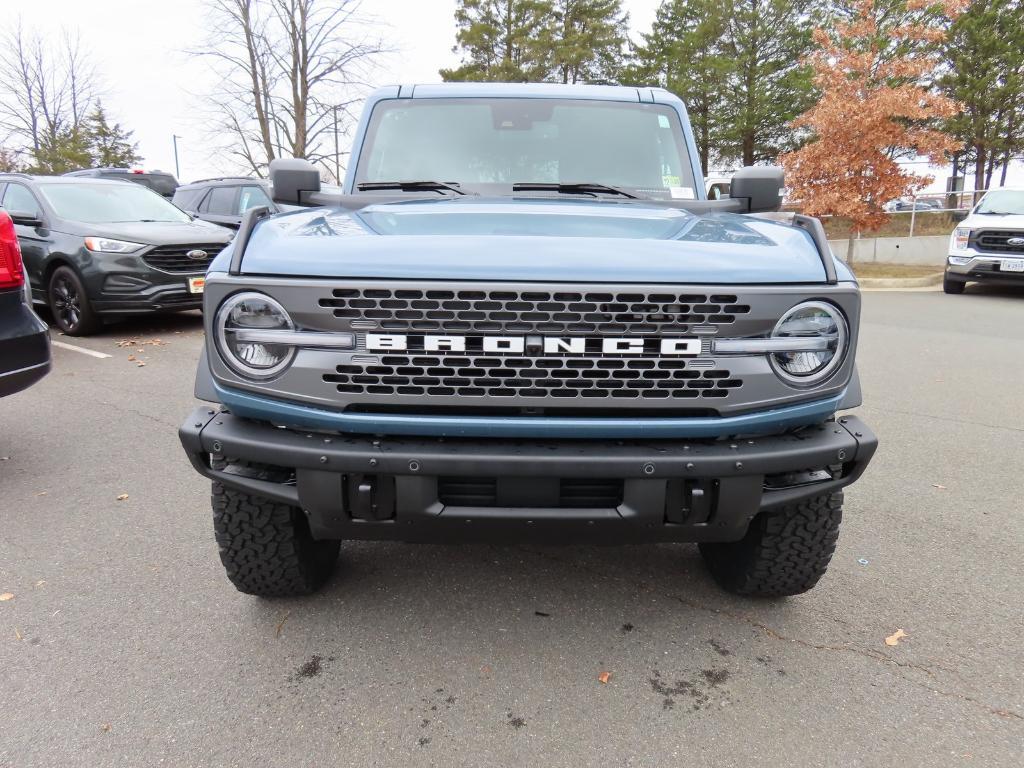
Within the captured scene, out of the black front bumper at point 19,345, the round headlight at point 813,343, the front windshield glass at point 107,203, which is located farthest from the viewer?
the front windshield glass at point 107,203

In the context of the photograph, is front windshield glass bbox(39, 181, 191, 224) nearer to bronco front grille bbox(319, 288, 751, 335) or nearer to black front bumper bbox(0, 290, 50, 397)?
black front bumper bbox(0, 290, 50, 397)

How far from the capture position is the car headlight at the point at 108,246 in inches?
294

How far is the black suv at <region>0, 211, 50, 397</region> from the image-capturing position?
3604mm

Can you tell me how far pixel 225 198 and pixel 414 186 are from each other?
9.23m

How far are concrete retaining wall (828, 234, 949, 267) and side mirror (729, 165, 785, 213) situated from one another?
1912 cm

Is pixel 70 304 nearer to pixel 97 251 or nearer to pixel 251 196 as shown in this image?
pixel 97 251

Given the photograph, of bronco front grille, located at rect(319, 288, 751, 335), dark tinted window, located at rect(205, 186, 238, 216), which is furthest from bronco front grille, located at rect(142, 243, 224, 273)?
bronco front grille, located at rect(319, 288, 751, 335)

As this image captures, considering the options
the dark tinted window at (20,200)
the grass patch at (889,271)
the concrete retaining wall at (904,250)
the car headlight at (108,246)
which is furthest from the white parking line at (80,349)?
the concrete retaining wall at (904,250)

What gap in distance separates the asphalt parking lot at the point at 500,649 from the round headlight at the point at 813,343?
1005 millimetres

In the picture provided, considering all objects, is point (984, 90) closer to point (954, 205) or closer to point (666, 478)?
point (954, 205)

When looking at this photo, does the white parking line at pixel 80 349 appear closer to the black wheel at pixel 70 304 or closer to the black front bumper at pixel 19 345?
the black wheel at pixel 70 304

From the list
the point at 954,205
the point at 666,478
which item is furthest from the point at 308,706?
the point at 954,205

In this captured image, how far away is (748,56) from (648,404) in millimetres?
36567

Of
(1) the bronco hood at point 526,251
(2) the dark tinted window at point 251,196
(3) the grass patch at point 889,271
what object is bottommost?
(3) the grass patch at point 889,271
